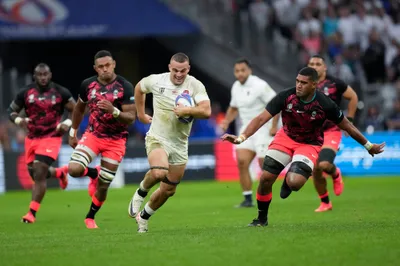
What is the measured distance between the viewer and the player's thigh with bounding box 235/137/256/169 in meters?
19.1

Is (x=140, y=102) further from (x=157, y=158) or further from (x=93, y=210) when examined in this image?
(x=93, y=210)

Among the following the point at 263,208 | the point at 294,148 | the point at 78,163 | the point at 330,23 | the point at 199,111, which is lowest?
the point at 263,208

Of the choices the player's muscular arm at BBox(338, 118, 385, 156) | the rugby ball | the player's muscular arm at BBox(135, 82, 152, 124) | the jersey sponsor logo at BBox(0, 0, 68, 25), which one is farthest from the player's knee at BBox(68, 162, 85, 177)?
the jersey sponsor logo at BBox(0, 0, 68, 25)

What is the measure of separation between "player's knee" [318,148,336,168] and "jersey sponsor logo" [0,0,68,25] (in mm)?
13223

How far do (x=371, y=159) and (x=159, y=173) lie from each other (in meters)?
16.7

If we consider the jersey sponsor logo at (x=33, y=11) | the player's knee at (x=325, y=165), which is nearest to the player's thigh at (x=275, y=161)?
the player's knee at (x=325, y=165)

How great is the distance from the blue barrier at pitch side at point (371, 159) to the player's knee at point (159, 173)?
15.7 metres

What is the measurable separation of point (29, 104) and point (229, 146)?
1093 centimetres

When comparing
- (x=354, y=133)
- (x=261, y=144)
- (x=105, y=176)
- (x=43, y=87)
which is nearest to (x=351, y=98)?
(x=261, y=144)

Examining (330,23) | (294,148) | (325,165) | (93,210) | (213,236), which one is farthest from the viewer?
(330,23)

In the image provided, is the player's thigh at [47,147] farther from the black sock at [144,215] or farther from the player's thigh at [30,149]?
the black sock at [144,215]

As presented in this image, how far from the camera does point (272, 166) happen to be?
1311cm

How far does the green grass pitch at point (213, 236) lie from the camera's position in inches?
396

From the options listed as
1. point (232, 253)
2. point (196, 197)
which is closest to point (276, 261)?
point (232, 253)
